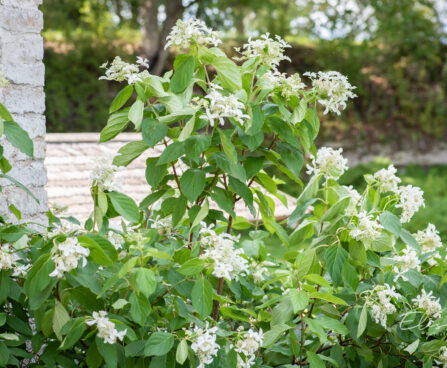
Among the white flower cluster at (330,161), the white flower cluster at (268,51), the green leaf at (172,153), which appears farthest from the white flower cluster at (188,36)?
the white flower cluster at (330,161)

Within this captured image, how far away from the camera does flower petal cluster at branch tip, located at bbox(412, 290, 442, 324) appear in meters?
1.88

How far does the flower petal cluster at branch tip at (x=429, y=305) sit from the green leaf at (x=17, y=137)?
49.2 inches

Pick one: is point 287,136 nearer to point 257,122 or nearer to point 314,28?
point 257,122

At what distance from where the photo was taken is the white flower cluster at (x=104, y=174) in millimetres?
1611

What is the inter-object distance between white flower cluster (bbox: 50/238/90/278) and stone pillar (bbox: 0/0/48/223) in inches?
36.8

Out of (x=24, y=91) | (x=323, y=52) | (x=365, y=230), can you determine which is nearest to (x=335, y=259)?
(x=365, y=230)

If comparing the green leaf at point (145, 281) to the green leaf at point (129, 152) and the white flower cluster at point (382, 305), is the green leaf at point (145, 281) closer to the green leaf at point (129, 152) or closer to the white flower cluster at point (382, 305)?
the green leaf at point (129, 152)

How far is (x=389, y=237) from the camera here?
1.96 meters

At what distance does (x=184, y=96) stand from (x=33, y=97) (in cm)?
85

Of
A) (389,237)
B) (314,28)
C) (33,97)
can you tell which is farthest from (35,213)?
(314,28)

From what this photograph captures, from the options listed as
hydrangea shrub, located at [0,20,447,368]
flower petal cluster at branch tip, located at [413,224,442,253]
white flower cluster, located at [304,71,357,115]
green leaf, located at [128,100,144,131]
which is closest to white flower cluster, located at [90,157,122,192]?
hydrangea shrub, located at [0,20,447,368]

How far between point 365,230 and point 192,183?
0.53 meters

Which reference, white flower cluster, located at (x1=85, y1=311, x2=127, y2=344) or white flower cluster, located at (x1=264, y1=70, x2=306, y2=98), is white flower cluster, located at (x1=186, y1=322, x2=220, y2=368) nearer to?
white flower cluster, located at (x1=85, y1=311, x2=127, y2=344)

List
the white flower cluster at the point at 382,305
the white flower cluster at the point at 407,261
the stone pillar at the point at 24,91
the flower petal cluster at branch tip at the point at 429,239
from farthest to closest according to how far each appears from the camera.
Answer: the stone pillar at the point at 24,91 < the flower petal cluster at branch tip at the point at 429,239 < the white flower cluster at the point at 407,261 < the white flower cluster at the point at 382,305
